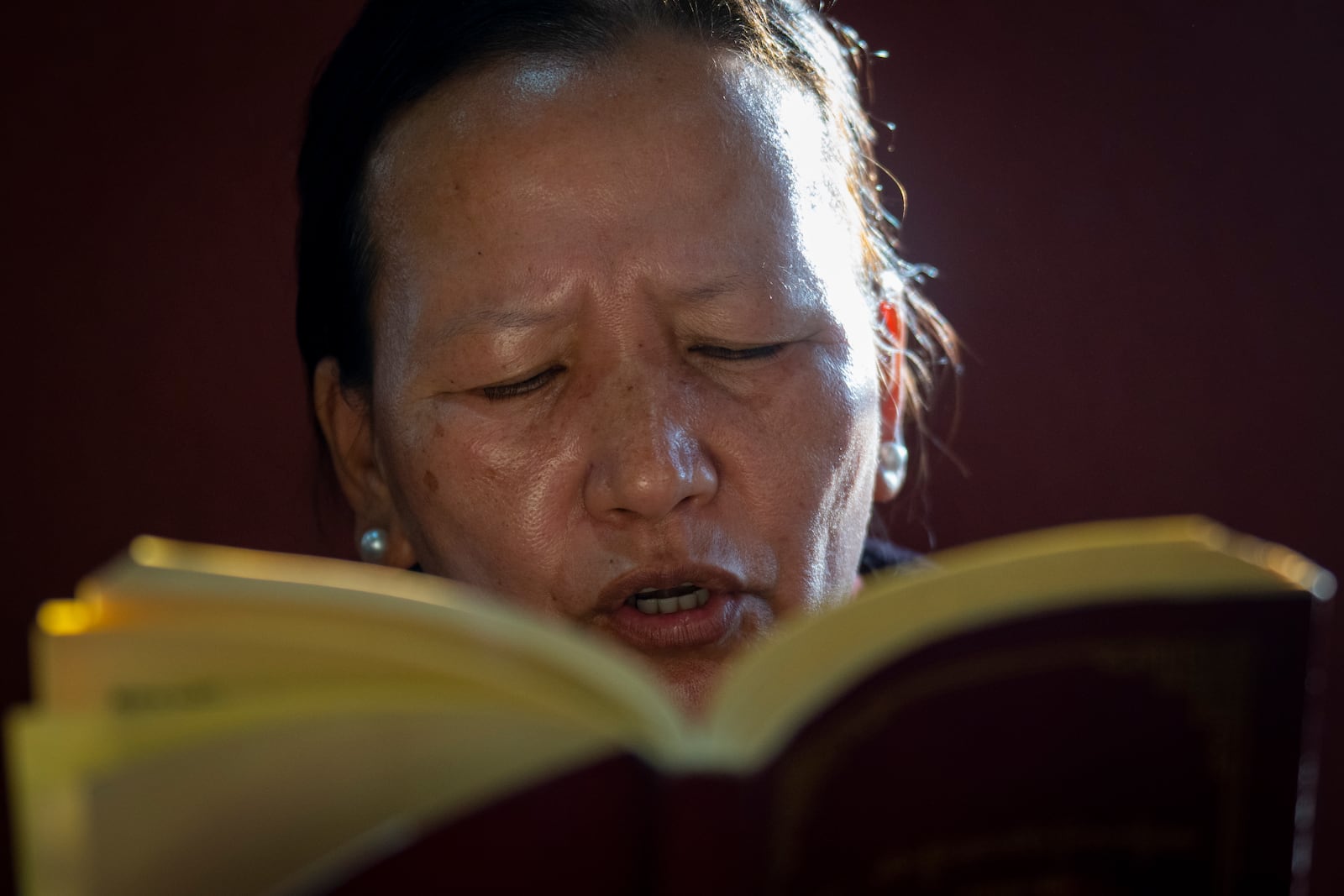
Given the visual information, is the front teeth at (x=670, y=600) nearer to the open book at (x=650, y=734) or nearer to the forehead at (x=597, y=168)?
the forehead at (x=597, y=168)

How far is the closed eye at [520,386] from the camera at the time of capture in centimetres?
123

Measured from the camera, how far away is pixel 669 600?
1.20m

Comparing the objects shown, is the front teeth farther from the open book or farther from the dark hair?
the open book

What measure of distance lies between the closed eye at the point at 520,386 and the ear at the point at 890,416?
0.44 metres

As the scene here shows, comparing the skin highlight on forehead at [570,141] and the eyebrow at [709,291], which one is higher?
the skin highlight on forehead at [570,141]

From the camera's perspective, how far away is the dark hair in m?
1.34

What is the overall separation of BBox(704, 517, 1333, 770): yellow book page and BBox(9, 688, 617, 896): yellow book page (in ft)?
0.22

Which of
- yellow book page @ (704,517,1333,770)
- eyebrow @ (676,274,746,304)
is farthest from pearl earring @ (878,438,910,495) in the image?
yellow book page @ (704,517,1333,770)

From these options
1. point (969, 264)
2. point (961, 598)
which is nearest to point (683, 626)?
point (961, 598)

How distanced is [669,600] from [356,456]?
1.60 feet

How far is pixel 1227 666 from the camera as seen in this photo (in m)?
0.67

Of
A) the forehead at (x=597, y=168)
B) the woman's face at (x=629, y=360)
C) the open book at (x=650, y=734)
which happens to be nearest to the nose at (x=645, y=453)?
the woman's face at (x=629, y=360)

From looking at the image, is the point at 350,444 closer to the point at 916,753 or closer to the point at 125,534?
the point at 125,534

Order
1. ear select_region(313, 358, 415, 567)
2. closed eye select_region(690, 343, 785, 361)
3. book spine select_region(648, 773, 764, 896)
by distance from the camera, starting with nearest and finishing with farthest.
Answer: book spine select_region(648, 773, 764, 896), closed eye select_region(690, 343, 785, 361), ear select_region(313, 358, 415, 567)
